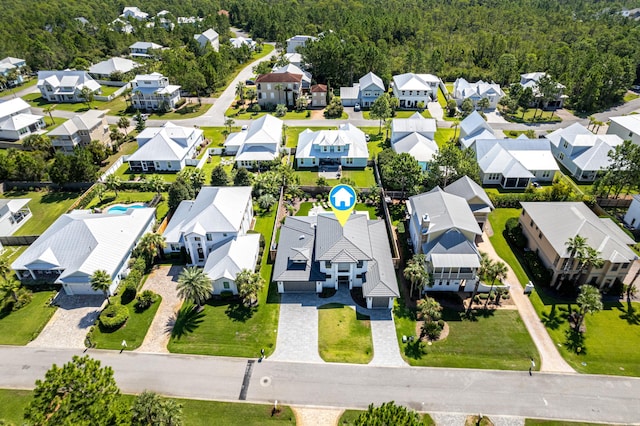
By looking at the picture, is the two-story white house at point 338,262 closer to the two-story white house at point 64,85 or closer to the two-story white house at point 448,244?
the two-story white house at point 448,244

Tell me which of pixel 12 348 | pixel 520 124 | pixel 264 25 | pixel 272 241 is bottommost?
pixel 12 348

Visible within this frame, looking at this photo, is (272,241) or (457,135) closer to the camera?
(272,241)

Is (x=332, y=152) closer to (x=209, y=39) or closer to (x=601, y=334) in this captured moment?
(x=601, y=334)

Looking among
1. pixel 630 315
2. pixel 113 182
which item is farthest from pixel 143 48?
pixel 630 315

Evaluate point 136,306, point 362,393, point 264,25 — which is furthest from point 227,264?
point 264,25

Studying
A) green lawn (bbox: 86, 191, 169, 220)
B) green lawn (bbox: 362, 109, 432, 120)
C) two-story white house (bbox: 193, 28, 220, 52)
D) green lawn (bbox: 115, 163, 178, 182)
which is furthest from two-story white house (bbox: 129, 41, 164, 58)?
green lawn (bbox: 86, 191, 169, 220)

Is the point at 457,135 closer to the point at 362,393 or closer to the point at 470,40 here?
the point at 362,393

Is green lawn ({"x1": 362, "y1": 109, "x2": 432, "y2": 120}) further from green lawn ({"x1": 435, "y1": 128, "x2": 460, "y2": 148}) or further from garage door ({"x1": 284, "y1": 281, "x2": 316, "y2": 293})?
garage door ({"x1": 284, "y1": 281, "x2": 316, "y2": 293})

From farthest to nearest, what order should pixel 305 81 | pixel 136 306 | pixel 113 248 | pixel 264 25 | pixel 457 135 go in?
1. pixel 264 25
2. pixel 305 81
3. pixel 457 135
4. pixel 113 248
5. pixel 136 306
